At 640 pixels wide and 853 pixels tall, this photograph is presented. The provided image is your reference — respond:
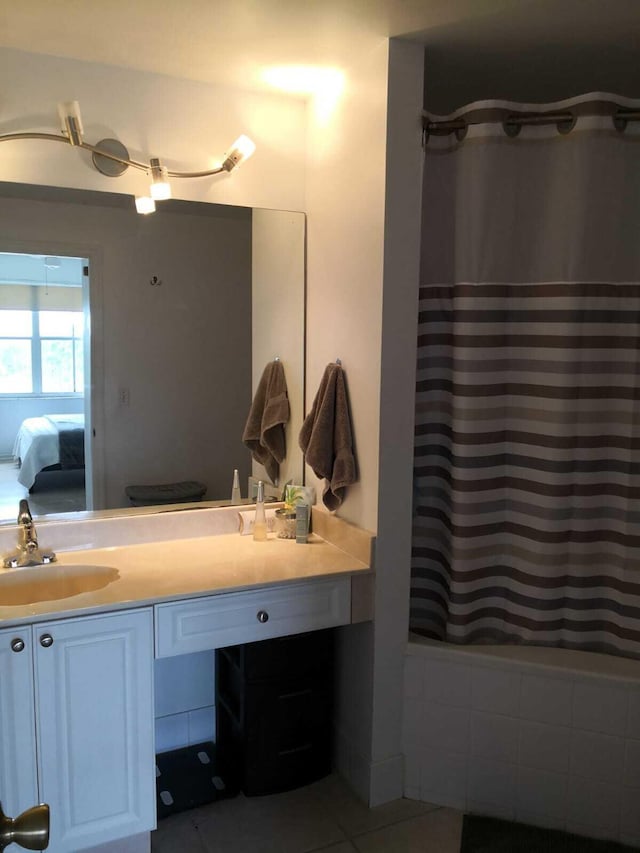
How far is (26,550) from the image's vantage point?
2137 mm

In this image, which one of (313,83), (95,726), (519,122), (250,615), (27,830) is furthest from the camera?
(313,83)

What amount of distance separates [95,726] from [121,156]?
1728 millimetres

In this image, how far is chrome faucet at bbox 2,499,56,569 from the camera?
2127 millimetres

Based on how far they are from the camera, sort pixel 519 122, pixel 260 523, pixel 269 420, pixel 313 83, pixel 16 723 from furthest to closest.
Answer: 1. pixel 269 420
2. pixel 260 523
3. pixel 313 83
4. pixel 519 122
5. pixel 16 723

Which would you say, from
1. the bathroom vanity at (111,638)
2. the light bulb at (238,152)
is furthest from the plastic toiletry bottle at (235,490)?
the light bulb at (238,152)

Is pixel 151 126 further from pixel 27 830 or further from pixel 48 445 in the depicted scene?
pixel 27 830

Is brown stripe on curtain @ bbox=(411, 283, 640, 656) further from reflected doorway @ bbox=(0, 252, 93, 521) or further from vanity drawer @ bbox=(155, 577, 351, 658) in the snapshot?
reflected doorway @ bbox=(0, 252, 93, 521)

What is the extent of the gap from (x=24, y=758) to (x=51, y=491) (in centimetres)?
84

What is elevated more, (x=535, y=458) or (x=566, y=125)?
(x=566, y=125)

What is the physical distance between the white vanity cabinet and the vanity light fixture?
4.41 feet

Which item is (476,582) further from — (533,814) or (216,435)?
(216,435)

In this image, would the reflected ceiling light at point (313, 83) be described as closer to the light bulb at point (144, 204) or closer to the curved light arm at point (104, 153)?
the curved light arm at point (104, 153)

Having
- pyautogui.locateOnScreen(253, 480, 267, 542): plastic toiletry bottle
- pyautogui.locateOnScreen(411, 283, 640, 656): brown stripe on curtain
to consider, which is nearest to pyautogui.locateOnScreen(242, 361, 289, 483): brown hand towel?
pyautogui.locateOnScreen(253, 480, 267, 542): plastic toiletry bottle

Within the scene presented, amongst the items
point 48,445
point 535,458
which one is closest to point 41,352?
point 48,445
